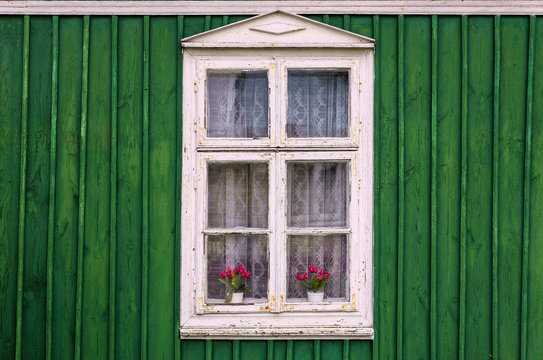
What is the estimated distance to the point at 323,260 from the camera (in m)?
2.89

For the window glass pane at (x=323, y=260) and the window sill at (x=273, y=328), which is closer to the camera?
the window sill at (x=273, y=328)

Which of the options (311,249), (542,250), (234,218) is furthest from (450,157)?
(234,218)

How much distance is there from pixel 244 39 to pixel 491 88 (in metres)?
1.45

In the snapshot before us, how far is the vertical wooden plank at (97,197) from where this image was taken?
2.79 meters

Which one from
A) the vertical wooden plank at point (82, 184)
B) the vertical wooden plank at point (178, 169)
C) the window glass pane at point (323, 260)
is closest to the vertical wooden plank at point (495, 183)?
the window glass pane at point (323, 260)

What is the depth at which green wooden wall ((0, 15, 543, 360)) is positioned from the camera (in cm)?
280

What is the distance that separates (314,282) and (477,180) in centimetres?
111

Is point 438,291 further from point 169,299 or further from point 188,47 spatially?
point 188,47

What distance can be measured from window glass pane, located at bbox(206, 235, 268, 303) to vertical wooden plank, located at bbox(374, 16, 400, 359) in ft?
2.16

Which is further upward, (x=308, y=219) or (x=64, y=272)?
(x=308, y=219)

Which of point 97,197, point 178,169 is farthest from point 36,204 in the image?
point 178,169

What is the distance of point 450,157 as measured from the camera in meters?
2.83

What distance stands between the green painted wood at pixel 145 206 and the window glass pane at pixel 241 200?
360 mm

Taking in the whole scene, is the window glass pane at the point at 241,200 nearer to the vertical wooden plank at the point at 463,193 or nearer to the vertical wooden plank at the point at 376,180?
the vertical wooden plank at the point at 376,180
